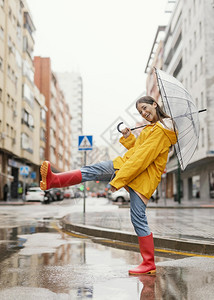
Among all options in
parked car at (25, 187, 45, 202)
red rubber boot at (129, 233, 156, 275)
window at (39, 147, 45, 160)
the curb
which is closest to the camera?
red rubber boot at (129, 233, 156, 275)

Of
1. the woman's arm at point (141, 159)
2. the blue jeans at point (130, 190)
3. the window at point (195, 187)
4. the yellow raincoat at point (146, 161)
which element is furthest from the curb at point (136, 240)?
the window at point (195, 187)

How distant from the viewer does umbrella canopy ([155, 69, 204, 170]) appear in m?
4.80

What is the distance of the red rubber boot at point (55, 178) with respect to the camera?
454 cm

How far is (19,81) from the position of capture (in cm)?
4697

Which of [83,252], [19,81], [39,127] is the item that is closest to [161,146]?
[83,252]

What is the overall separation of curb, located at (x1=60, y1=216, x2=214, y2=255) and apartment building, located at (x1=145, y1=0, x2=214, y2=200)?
75.0ft

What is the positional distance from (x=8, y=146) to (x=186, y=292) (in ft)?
126

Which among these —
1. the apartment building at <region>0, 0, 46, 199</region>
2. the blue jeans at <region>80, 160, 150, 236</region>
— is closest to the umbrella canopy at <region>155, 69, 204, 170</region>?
the blue jeans at <region>80, 160, 150, 236</region>

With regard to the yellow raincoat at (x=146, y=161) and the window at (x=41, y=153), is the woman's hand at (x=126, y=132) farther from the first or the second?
the window at (x=41, y=153)

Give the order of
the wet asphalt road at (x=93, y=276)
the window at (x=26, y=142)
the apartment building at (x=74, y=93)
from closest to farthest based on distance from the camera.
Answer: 1. the wet asphalt road at (x=93, y=276)
2. the window at (x=26, y=142)
3. the apartment building at (x=74, y=93)

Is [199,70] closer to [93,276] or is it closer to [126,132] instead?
[126,132]

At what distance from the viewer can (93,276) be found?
14.9 feet

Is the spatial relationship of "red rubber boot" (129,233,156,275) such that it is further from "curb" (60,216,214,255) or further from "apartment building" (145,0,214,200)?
"apartment building" (145,0,214,200)

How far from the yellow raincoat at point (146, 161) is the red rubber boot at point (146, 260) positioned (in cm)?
48
